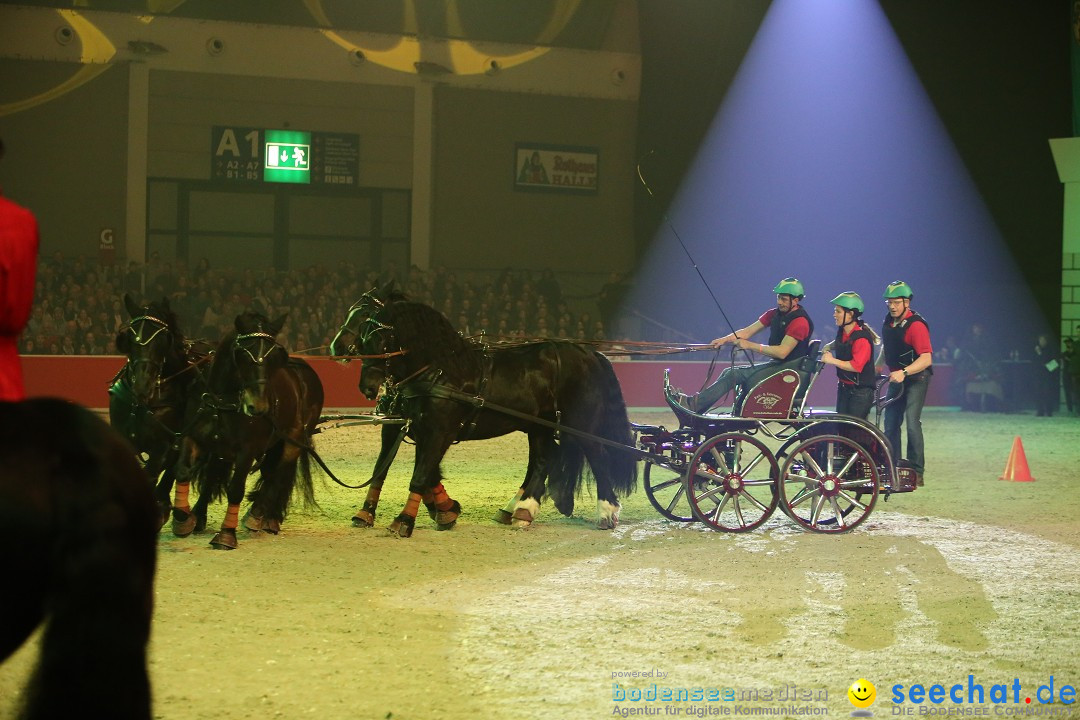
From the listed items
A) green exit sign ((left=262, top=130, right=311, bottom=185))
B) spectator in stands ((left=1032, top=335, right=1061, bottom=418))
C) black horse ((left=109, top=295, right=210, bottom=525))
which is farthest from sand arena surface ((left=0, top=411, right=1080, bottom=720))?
green exit sign ((left=262, top=130, right=311, bottom=185))

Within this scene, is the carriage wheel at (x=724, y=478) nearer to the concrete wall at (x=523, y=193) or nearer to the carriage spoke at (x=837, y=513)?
the carriage spoke at (x=837, y=513)

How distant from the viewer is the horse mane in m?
8.51

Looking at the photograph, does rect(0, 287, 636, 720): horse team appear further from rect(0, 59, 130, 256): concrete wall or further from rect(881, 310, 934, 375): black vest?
rect(0, 59, 130, 256): concrete wall

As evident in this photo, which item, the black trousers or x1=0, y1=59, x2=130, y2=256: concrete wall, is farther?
x1=0, y1=59, x2=130, y2=256: concrete wall

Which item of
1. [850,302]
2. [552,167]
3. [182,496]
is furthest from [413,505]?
[552,167]

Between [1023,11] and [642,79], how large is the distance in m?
Answer: 7.29

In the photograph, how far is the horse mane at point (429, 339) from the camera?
8508mm

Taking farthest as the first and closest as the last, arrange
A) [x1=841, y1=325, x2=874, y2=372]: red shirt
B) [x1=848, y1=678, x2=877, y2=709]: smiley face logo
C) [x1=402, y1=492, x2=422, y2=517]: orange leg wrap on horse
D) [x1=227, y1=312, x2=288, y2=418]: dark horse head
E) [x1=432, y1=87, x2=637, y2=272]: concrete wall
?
[x1=432, y1=87, x2=637, y2=272]: concrete wall → [x1=841, y1=325, x2=874, y2=372]: red shirt → [x1=402, y1=492, x2=422, y2=517]: orange leg wrap on horse → [x1=227, y1=312, x2=288, y2=418]: dark horse head → [x1=848, y1=678, x2=877, y2=709]: smiley face logo

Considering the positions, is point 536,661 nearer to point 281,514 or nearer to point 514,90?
point 281,514

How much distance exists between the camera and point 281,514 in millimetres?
8406

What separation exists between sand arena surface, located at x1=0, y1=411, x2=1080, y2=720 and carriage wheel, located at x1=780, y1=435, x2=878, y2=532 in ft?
0.57

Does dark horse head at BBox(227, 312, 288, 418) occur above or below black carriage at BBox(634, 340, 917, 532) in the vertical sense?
above

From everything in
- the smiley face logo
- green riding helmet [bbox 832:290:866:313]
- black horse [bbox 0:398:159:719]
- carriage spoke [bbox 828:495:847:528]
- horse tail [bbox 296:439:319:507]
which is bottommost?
the smiley face logo

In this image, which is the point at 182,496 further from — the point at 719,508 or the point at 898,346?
the point at 898,346
